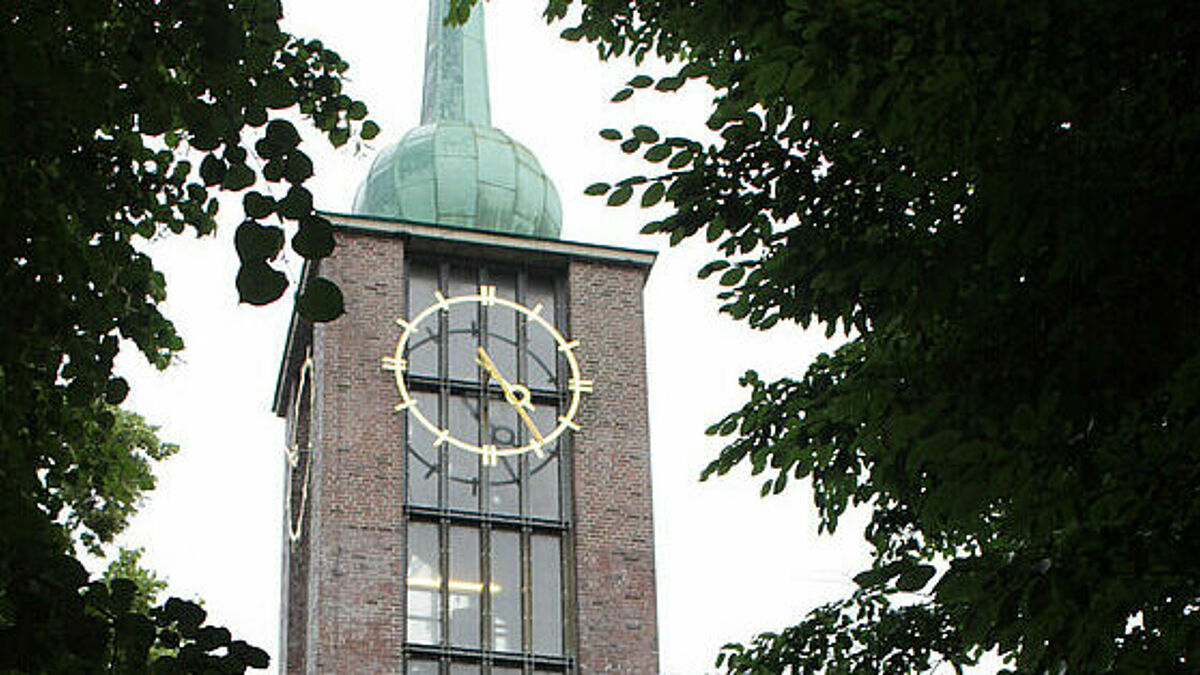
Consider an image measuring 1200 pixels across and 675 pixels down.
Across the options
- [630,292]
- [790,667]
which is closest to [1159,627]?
[790,667]

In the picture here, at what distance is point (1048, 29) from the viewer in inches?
190

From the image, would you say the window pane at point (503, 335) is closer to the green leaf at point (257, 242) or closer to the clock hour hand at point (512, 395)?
the clock hour hand at point (512, 395)

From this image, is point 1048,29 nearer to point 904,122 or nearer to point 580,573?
point 904,122

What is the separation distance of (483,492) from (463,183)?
538 cm

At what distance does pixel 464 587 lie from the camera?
24.5 metres

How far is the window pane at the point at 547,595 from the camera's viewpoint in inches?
968

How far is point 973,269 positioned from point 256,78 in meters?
2.07

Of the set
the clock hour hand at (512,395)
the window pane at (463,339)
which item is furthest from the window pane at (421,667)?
the window pane at (463,339)

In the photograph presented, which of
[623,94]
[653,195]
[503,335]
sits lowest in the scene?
[653,195]

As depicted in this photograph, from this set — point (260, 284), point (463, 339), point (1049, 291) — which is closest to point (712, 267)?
point (1049, 291)

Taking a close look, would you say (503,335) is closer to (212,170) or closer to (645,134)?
(645,134)

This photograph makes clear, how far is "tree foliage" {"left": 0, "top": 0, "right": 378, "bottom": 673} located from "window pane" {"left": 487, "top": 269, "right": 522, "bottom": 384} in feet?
71.4

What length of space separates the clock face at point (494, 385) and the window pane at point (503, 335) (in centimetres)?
1

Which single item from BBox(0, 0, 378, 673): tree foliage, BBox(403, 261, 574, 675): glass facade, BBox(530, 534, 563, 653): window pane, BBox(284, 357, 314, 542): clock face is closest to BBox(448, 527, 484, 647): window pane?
BBox(403, 261, 574, 675): glass facade
